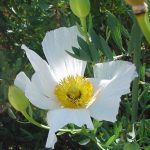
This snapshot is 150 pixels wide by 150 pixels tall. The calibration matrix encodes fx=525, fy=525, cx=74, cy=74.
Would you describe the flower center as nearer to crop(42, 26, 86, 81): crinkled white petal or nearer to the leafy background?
crop(42, 26, 86, 81): crinkled white petal

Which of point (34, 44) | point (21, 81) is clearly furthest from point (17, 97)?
point (34, 44)

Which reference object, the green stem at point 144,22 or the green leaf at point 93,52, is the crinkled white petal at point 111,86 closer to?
the green leaf at point 93,52

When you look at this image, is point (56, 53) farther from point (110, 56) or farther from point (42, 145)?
point (42, 145)

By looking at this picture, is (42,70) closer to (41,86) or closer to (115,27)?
(41,86)

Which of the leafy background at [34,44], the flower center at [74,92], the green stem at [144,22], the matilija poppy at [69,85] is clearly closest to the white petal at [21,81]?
the matilija poppy at [69,85]

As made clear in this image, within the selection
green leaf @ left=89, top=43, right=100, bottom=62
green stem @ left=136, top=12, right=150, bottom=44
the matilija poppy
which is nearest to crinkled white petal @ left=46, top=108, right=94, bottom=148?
the matilija poppy
